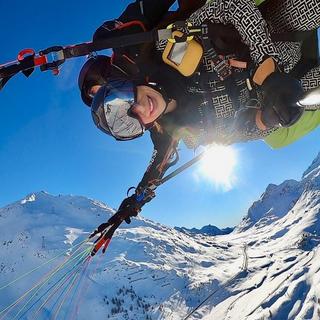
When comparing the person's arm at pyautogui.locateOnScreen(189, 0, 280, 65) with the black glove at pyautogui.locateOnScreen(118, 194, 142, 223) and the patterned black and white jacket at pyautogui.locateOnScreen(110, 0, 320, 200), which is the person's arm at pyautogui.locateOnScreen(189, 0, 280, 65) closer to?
the patterned black and white jacket at pyautogui.locateOnScreen(110, 0, 320, 200)

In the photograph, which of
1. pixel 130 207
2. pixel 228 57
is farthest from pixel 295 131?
pixel 130 207

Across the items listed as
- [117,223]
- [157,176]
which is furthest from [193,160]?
[117,223]

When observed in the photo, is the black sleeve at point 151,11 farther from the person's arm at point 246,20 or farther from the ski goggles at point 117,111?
the ski goggles at point 117,111

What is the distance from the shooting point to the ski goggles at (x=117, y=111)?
3457 mm

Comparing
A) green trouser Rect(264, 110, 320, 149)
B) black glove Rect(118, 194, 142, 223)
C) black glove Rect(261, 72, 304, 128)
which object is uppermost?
black glove Rect(118, 194, 142, 223)

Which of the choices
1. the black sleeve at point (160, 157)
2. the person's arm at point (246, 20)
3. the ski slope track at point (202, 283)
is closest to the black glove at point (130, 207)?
the black sleeve at point (160, 157)

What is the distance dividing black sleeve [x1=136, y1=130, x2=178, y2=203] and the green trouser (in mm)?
1018

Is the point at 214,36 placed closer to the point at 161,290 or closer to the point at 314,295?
the point at 314,295

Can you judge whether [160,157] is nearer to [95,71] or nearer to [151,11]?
[95,71]

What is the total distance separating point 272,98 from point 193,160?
153 centimetres

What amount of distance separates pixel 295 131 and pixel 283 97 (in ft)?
5.52

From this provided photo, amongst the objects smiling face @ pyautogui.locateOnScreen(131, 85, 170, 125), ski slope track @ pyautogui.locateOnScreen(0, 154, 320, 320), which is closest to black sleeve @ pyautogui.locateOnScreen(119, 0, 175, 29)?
smiling face @ pyautogui.locateOnScreen(131, 85, 170, 125)

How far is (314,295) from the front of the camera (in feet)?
219

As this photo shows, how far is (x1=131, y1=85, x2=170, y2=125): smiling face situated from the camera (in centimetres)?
350
